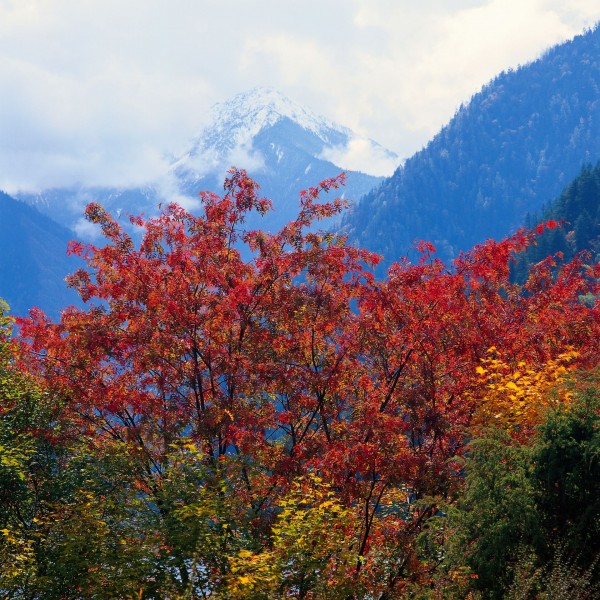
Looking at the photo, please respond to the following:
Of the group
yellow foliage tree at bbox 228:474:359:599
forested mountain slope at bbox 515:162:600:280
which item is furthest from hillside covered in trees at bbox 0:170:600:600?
forested mountain slope at bbox 515:162:600:280

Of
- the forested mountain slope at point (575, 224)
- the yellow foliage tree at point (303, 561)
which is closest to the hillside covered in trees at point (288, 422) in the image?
the yellow foliage tree at point (303, 561)

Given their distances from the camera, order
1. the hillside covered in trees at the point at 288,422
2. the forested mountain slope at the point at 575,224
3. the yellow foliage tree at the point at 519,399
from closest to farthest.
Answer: the hillside covered in trees at the point at 288,422 < the yellow foliage tree at the point at 519,399 < the forested mountain slope at the point at 575,224

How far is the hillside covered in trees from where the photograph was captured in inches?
499

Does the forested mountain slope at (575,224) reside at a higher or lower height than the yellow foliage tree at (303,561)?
higher

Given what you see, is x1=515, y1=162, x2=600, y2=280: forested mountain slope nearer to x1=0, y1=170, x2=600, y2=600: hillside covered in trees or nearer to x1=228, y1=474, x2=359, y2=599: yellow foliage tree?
x1=0, y1=170, x2=600, y2=600: hillside covered in trees

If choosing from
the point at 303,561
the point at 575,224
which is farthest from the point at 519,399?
the point at 575,224

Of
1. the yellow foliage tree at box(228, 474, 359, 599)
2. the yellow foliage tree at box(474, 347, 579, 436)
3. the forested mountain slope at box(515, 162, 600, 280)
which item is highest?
the forested mountain slope at box(515, 162, 600, 280)

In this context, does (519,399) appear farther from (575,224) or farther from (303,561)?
(575,224)

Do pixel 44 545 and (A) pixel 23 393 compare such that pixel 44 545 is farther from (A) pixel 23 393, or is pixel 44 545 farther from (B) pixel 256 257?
(B) pixel 256 257

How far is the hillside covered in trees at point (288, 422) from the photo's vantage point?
41.5ft

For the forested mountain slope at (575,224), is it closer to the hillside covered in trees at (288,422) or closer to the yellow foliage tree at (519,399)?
the hillside covered in trees at (288,422)

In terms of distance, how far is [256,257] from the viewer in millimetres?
17234

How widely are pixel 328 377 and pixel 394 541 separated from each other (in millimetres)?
4134

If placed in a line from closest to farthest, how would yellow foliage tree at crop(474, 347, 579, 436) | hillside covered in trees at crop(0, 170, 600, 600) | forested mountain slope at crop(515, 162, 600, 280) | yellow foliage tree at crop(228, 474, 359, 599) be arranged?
yellow foliage tree at crop(228, 474, 359, 599) < hillside covered in trees at crop(0, 170, 600, 600) < yellow foliage tree at crop(474, 347, 579, 436) < forested mountain slope at crop(515, 162, 600, 280)
